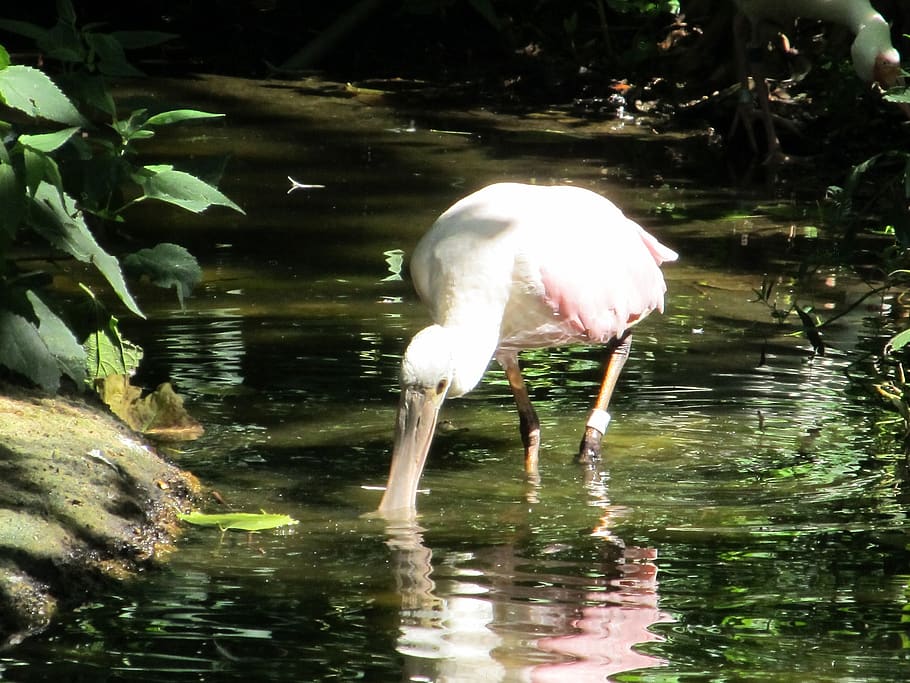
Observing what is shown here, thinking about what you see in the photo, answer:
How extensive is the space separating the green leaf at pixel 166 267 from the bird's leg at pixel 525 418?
1.44 m

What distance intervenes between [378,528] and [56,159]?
139cm

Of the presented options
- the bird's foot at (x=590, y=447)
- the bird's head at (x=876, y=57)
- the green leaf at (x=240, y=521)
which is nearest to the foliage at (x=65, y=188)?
the green leaf at (x=240, y=521)

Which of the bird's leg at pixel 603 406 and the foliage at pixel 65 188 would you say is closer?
the foliage at pixel 65 188

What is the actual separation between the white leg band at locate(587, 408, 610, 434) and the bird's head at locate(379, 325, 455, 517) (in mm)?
861

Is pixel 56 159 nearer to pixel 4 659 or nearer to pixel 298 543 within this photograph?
pixel 298 543

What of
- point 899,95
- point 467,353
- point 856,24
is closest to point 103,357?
point 467,353

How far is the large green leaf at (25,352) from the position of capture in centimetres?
434

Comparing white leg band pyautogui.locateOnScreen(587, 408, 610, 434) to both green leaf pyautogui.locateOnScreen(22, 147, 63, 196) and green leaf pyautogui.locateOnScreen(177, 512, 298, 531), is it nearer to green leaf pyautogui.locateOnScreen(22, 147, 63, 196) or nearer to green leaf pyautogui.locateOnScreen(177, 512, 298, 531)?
green leaf pyautogui.locateOnScreen(177, 512, 298, 531)

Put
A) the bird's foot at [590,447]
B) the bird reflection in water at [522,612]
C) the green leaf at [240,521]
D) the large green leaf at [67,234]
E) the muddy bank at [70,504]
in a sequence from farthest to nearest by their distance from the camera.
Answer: the bird's foot at [590,447] < the green leaf at [240,521] < the large green leaf at [67,234] < the muddy bank at [70,504] < the bird reflection in water at [522,612]

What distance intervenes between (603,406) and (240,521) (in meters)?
1.67

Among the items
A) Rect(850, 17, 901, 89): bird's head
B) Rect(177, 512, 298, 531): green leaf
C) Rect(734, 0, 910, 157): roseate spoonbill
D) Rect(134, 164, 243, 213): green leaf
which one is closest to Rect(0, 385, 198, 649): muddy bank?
Rect(177, 512, 298, 531): green leaf

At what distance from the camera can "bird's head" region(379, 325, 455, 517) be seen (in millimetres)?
4895

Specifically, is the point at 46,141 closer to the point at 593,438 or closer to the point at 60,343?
the point at 60,343

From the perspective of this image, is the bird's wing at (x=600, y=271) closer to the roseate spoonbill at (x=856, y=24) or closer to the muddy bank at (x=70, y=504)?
the muddy bank at (x=70, y=504)
